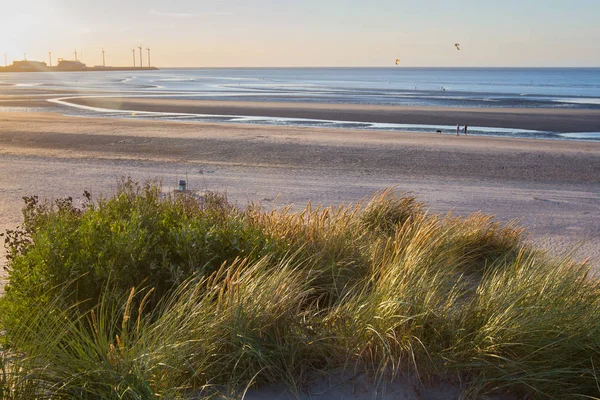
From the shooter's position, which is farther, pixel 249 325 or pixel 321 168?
pixel 321 168

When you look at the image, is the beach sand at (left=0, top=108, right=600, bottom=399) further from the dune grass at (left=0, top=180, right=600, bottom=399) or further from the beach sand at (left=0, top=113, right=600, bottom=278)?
the dune grass at (left=0, top=180, right=600, bottom=399)

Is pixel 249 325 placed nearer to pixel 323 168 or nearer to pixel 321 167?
pixel 323 168

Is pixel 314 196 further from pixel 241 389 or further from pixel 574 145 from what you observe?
pixel 574 145

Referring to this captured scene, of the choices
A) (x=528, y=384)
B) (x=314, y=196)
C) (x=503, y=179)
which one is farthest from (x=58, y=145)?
(x=528, y=384)

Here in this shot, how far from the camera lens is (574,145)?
23016 millimetres

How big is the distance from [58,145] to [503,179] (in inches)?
549

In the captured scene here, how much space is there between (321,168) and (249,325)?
39.3 ft

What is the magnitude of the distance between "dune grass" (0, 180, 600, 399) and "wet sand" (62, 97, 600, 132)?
29.2m

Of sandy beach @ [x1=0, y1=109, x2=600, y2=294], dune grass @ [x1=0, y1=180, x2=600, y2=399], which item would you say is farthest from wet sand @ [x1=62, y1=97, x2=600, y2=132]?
dune grass @ [x1=0, y1=180, x2=600, y2=399]

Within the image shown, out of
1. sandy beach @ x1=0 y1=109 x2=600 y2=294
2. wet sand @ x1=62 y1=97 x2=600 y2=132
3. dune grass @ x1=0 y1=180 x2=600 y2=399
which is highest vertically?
dune grass @ x1=0 y1=180 x2=600 y2=399

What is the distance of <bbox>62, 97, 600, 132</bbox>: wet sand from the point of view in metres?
33.8

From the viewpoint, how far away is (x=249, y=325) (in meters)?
4.10

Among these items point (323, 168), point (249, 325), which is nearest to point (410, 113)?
point (323, 168)

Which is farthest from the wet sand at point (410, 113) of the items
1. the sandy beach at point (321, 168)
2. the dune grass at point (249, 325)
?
the dune grass at point (249, 325)
